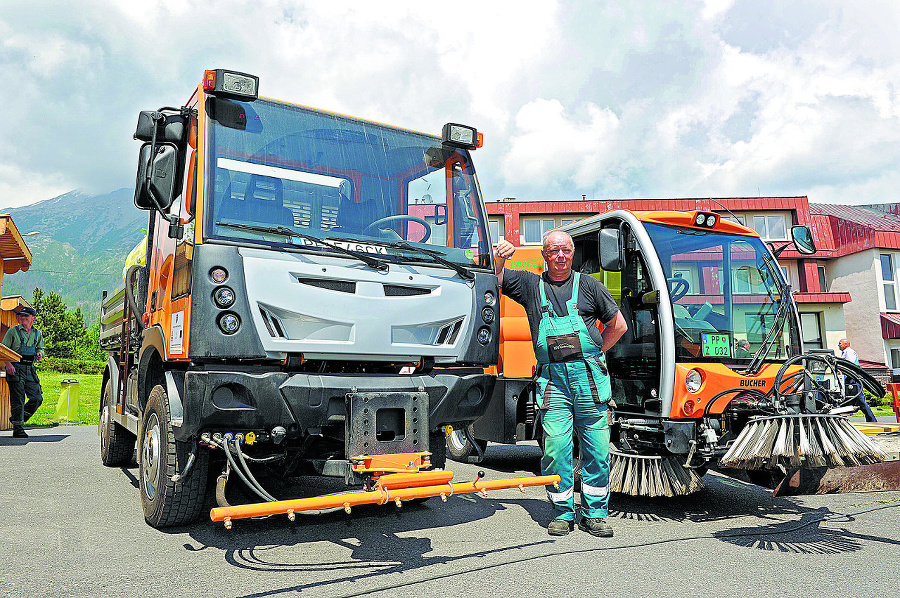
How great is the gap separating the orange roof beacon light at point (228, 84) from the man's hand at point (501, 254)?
1.87 metres

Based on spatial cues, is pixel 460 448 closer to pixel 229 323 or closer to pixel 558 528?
pixel 558 528

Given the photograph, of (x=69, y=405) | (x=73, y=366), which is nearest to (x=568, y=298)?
(x=69, y=405)

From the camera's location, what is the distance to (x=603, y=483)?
4.59 m

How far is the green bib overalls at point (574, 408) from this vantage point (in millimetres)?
4586

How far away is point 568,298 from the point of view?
4.68m

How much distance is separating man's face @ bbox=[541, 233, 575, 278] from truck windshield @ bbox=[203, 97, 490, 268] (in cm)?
44

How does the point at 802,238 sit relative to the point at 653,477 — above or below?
above

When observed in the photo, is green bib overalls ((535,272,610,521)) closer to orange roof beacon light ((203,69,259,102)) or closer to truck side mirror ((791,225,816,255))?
orange roof beacon light ((203,69,259,102))

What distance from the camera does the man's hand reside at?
469 cm

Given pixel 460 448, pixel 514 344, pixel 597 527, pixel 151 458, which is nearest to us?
pixel 151 458

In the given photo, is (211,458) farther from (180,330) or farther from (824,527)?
(824,527)

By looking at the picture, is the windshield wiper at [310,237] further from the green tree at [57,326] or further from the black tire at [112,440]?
the green tree at [57,326]

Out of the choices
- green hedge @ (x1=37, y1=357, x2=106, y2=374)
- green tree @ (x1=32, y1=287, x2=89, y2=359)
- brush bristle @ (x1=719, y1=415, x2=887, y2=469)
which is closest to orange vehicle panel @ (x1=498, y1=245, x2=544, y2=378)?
brush bristle @ (x1=719, y1=415, x2=887, y2=469)

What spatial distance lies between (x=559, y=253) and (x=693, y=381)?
4.88ft
